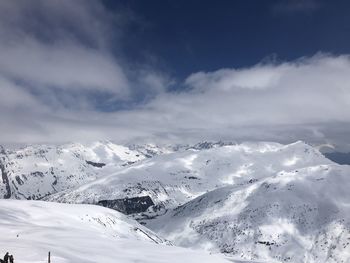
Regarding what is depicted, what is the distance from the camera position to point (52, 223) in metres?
159

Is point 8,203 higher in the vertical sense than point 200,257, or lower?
higher

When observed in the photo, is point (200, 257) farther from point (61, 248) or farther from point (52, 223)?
point (52, 223)

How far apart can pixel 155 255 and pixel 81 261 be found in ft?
75.7

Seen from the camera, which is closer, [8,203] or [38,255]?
[38,255]

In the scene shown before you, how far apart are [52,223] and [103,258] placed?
299 feet

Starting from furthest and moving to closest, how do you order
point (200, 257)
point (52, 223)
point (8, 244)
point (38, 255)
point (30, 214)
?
1. point (30, 214)
2. point (52, 223)
3. point (200, 257)
4. point (8, 244)
5. point (38, 255)

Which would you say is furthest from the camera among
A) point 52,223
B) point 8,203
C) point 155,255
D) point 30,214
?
point 8,203

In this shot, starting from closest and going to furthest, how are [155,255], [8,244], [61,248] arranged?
[8,244] → [61,248] → [155,255]

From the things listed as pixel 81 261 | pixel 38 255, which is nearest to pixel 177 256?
pixel 81 261

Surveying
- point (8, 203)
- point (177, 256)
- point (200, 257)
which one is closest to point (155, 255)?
point (177, 256)

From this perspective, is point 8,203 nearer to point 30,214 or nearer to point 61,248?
point 30,214

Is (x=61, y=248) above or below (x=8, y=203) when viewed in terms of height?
below

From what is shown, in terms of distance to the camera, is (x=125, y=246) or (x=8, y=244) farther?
(x=125, y=246)

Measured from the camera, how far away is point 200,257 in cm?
9394
